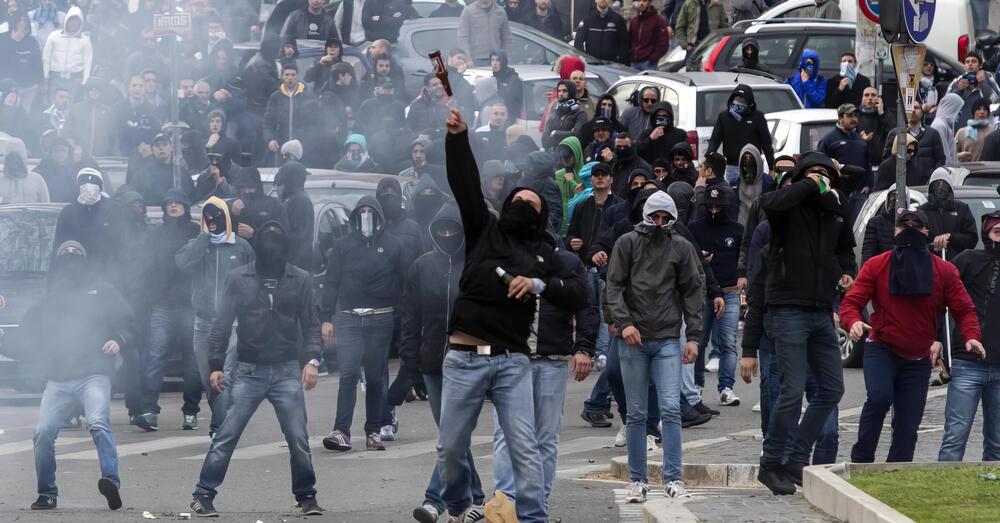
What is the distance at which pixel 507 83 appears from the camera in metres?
22.5

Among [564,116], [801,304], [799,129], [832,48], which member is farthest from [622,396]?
[832,48]

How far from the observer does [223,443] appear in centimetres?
1110

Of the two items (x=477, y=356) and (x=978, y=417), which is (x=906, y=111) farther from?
(x=477, y=356)

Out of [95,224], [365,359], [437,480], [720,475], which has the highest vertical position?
[95,224]

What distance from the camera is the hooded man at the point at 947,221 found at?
15883mm

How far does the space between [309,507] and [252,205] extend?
508cm

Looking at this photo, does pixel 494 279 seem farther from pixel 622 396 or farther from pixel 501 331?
pixel 622 396

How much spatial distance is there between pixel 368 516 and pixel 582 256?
5335 millimetres

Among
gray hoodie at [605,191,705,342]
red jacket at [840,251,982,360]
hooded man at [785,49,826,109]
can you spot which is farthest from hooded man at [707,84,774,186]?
red jacket at [840,251,982,360]

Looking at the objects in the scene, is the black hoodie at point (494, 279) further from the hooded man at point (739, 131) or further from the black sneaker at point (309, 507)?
the hooded man at point (739, 131)

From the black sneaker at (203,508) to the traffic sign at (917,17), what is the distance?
6.05 m

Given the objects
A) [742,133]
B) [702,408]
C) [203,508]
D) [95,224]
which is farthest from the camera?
[742,133]

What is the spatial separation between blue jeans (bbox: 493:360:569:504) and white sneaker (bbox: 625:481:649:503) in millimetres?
960

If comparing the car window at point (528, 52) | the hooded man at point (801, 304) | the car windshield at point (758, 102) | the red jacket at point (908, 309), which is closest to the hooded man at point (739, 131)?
the car windshield at point (758, 102)
